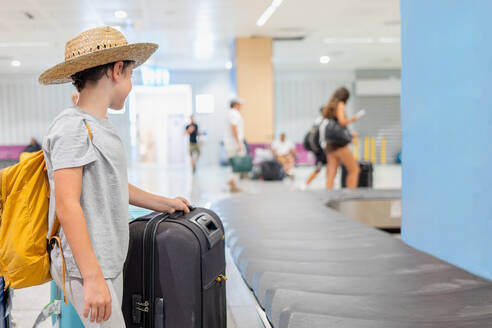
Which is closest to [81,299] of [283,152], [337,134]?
[337,134]

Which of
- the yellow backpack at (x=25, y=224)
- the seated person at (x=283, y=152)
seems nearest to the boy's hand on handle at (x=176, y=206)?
the yellow backpack at (x=25, y=224)

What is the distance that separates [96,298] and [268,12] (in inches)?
314

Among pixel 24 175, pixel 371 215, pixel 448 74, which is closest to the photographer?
pixel 24 175

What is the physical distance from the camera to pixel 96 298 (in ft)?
3.75

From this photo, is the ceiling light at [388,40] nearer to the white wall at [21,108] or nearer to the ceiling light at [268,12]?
the ceiling light at [268,12]

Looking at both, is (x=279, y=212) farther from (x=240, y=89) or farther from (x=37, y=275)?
(x=240, y=89)

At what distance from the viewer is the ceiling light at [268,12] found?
7.47 m

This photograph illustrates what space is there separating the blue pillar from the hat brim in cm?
125

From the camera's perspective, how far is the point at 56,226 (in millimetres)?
1253

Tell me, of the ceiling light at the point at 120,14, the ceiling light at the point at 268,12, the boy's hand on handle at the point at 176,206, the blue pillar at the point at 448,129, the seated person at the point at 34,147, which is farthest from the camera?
the ceiling light at the point at 120,14

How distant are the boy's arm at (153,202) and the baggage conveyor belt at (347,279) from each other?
1.63ft

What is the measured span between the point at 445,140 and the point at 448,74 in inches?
11.2

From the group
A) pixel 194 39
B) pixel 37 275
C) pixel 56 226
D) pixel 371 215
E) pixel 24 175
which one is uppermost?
pixel 194 39

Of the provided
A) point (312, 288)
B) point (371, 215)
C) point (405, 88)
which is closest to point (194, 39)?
point (371, 215)
